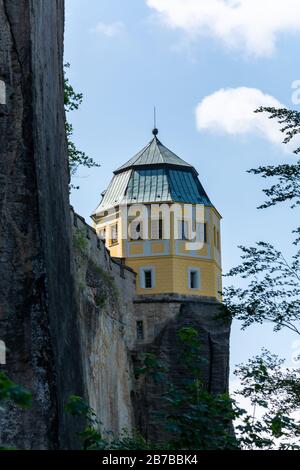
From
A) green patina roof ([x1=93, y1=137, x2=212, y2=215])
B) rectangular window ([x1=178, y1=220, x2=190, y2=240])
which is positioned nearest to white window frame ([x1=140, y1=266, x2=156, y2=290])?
rectangular window ([x1=178, y1=220, x2=190, y2=240])

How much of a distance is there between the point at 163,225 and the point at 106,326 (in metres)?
10.7

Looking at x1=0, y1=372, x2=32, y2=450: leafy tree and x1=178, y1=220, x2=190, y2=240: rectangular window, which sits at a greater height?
x1=178, y1=220, x2=190, y2=240: rectangular window

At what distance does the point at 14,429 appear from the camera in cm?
902

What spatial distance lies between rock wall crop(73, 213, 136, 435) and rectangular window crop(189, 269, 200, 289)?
331cm

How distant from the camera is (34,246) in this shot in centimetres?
941

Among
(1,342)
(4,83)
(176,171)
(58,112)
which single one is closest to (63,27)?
(58,112)

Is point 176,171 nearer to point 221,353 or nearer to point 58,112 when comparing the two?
point 221,353

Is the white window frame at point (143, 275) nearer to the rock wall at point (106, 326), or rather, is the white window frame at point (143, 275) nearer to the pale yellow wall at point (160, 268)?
the pale yellow wall at point (160, 268)

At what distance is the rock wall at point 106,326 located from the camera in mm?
30766

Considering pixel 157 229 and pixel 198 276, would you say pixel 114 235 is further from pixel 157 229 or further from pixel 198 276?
pixel 198 276

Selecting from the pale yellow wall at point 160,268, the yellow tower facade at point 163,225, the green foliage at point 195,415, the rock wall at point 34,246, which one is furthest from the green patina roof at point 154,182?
the green foliage at point 195,415

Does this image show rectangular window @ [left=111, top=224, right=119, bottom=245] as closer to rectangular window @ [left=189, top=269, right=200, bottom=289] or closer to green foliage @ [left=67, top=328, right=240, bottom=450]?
rectangular window @ [left=189, top=269, right=200, bottom=289]

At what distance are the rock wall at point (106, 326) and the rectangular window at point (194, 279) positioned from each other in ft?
10.9

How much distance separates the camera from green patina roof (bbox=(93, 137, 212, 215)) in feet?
147
